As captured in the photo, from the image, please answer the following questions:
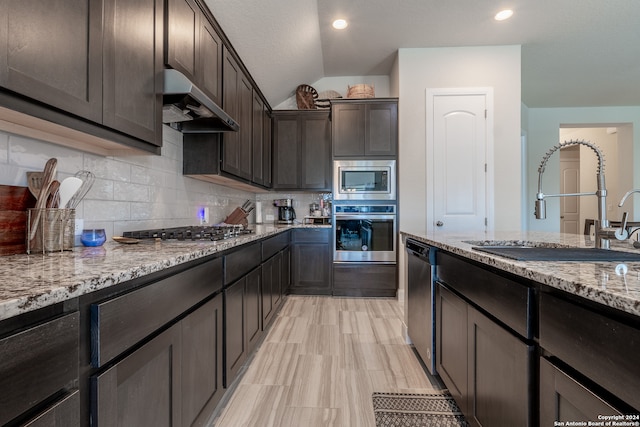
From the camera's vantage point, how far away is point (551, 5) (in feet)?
8.77

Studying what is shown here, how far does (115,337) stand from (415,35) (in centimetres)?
362

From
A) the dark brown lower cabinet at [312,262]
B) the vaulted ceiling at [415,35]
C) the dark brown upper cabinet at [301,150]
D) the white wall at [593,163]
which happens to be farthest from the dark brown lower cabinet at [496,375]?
the white wall at [593,163]

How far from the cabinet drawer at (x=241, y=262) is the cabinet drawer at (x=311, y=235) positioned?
56.4 inches

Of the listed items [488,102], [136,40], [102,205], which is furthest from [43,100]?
[488,102]

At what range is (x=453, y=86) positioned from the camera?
3.36m

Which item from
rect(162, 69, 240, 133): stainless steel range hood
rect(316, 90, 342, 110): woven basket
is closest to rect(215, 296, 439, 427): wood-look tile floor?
rect(162, 69, 240, 133): stainless steel range hood

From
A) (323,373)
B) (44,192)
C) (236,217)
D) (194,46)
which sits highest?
(194,46)

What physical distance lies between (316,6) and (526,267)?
2.90 m

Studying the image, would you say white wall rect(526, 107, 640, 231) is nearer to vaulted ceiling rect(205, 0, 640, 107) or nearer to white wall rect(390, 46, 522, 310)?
vaulted ceiling rect(205, 0, 640, 107)

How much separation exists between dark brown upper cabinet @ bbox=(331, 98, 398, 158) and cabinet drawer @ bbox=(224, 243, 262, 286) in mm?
1929

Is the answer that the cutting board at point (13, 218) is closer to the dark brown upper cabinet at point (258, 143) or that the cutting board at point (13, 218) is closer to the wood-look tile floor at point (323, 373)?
the wood-look tile floor at point (323, 373)

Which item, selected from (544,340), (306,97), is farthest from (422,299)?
(306,97)

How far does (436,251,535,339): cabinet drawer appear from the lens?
33.1 inches

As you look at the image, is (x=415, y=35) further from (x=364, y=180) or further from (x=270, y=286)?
(x=270, y=286)
